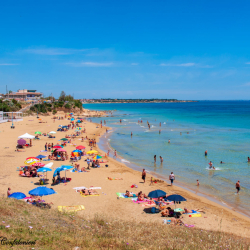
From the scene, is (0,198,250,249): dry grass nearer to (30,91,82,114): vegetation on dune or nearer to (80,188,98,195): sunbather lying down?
(80,188,98,195): sunbather lying down

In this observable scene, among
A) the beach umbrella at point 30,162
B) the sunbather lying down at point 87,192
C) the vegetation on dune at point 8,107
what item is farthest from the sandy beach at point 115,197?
the vegetation on dune at point 8,107

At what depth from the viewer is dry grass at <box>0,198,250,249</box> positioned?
21.6 ft

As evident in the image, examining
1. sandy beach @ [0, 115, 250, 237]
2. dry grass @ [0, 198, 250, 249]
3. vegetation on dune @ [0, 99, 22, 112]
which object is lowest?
sandy beach @ [0, 115, 250, 237]

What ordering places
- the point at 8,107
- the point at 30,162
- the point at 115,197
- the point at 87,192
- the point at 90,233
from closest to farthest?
the point at 90,233
the point at 115,197
the point at 87,192
the point at 30,162
the point at 8,107

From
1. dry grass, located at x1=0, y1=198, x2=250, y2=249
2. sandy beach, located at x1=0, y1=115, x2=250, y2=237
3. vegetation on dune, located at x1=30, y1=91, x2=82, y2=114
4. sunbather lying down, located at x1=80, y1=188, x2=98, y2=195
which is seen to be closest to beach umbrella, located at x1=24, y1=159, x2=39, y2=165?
sandy beach, located at x1=0, y1=115, x2=250, y2=237

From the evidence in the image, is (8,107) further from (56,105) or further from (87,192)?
(87,192)

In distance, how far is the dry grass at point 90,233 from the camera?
660 cm

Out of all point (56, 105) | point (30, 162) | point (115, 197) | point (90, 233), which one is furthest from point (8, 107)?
point (90, 233)

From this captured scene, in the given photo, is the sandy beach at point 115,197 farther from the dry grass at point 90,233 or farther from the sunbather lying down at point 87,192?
the dry grass at point 90,233

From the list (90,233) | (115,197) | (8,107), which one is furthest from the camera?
(8,107)

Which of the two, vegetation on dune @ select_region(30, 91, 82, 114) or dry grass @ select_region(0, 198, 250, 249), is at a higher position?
vegetation on dune @ select_region(30, 91, 82, 114)

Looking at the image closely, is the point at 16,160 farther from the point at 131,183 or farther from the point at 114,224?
the point at 114,224

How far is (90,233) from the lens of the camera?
7.39 metres

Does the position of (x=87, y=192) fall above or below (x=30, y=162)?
below
